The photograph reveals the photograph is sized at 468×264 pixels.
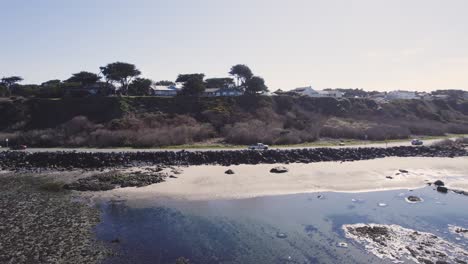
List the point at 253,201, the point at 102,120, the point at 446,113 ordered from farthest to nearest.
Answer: the point at 446,113 → the point at 102,120 → the point at 253,201

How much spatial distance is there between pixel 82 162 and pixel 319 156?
28304 millimetres

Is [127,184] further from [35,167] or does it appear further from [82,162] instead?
[35,167]

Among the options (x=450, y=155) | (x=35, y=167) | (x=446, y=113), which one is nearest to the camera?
(x=35, y=167)

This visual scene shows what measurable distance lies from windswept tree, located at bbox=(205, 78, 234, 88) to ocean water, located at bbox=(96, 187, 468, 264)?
68.6 metres

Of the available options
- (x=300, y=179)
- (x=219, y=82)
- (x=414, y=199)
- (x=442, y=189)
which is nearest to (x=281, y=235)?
(x=414, y=199)

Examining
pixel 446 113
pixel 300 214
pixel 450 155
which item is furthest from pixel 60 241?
pixel 446 113

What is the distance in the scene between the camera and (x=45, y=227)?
78.9 ft

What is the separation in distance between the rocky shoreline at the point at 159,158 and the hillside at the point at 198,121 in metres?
9.19

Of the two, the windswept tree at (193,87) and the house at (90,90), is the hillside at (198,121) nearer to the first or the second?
the windswept tree at (193,87)

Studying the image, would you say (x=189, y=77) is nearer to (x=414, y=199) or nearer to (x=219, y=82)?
(x=219, y=82)

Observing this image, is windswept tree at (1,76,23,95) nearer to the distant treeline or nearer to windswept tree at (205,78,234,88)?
the distant treeline

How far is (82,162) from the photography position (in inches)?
1732

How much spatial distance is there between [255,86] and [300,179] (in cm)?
5247

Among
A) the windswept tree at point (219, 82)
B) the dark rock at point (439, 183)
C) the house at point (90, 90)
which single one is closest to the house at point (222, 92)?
the windswept tree at point (219, 82)
